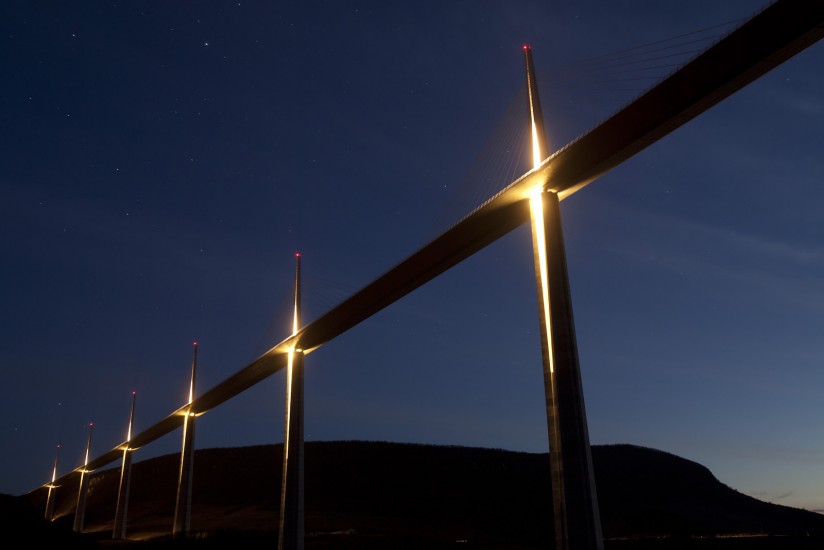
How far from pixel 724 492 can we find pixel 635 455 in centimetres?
1428

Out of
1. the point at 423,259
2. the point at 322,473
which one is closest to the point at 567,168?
the point at 423,259

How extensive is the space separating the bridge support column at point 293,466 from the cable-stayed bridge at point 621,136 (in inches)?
400

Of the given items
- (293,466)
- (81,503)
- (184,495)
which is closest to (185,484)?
(184,495)

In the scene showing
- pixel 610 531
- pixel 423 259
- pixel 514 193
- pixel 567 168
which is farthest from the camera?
pixel 610 531

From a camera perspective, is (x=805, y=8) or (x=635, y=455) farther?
(x=635, y=455)

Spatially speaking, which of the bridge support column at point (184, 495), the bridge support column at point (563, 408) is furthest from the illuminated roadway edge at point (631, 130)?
the bridge support column at point (184, 495)

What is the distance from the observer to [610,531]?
60312 mm

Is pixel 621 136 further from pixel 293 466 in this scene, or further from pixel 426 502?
pixel 426 502

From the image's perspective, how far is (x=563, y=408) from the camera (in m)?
18.6

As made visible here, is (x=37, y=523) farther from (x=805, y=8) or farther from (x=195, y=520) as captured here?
(x=195, y=520)

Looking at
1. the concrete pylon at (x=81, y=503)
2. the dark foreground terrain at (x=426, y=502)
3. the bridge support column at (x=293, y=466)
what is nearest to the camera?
the bridge support column at (x=293, y=466)

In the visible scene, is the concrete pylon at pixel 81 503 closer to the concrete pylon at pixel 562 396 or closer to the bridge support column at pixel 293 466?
the bridge support column at pixel 293 466

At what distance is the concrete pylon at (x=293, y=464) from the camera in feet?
131

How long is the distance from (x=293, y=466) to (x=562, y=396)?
89.4 feet
